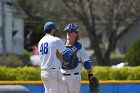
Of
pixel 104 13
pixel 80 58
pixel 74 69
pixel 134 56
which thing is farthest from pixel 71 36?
pixel 104 13

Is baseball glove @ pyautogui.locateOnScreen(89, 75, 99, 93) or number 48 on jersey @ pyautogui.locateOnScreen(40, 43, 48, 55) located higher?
number 48 on jersey @ pyautogui.locateOnScreen(40, 43, 48, 55)

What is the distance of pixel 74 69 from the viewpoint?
996 centimetres

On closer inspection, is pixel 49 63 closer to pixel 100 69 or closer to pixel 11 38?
pixel 100 69

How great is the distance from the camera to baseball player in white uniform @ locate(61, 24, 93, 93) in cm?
983

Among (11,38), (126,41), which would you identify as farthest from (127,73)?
(126,41)

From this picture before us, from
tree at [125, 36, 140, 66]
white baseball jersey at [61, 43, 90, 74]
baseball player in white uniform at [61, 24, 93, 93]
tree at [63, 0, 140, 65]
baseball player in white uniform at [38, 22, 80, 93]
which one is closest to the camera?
baseball player in white uniform at [38, 22, 80, 93]

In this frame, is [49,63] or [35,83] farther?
[35,83]

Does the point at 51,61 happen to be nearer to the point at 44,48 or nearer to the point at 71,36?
the point at 44,48

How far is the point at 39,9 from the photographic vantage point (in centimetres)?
3152

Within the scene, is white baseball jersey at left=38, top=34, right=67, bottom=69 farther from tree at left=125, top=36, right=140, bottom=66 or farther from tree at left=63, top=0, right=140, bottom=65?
tree at left=63, top=0, right=140, bottom=65

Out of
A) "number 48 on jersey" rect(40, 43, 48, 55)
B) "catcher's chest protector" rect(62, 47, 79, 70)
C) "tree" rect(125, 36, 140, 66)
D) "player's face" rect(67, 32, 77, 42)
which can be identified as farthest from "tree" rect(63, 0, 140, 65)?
"number 48 on jersey" rect(40, 43, 48, 55)

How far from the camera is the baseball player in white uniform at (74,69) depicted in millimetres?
9828

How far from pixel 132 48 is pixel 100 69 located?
776 centimetres

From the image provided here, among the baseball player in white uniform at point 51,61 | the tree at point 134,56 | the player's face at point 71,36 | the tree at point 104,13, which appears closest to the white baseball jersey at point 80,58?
the player's face at point 71,36
